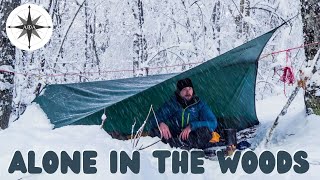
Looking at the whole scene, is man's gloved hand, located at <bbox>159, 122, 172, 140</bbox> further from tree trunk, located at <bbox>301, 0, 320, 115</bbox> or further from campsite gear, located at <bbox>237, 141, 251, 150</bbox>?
tree trunk, located at <bbox>301, 0, 320, 115</bbox>

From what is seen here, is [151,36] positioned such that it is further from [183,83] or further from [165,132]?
[165,132]

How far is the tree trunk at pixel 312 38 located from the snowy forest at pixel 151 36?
5.63m

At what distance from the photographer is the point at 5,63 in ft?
18.7

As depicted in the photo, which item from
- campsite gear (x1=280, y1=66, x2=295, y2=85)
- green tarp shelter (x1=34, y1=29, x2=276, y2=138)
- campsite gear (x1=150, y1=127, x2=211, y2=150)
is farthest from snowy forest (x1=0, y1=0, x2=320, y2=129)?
campsite gear (x1=150, y1=127, x2=211, y2=150)

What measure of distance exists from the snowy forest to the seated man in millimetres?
5442

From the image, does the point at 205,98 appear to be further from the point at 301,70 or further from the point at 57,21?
the point at 57,21

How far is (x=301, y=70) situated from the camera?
14.8 feet

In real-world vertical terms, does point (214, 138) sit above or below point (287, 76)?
below

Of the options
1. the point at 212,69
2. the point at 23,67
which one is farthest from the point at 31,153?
the point at 23,67

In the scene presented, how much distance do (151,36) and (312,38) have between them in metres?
8.59

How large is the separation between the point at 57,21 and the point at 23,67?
2486 millimetres

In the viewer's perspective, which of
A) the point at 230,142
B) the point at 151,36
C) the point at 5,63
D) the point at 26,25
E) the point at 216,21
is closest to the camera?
the point at 230,142

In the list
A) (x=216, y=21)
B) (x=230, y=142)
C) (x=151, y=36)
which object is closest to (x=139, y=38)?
(x=151, y=36)

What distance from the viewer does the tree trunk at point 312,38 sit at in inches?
185
